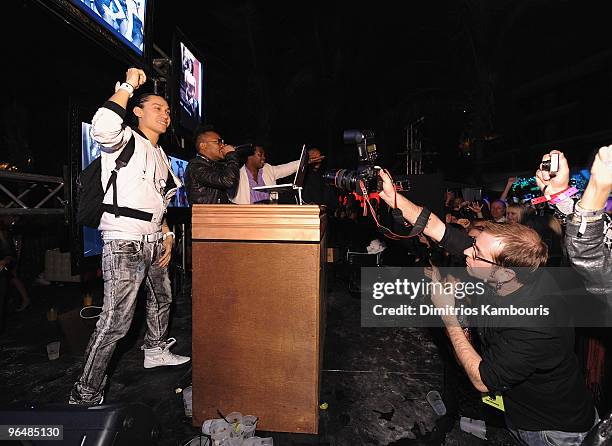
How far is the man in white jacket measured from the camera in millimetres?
4703

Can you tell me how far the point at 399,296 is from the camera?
5.93 metres

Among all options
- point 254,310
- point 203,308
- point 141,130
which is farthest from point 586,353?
point 141,130

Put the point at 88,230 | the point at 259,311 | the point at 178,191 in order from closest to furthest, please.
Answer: the point at 259,311, the point at 88,230, the point at 178,191

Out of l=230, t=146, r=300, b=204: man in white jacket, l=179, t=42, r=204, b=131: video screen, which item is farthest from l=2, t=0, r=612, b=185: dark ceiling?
l=230, t=146, r=300, b=204: man in white jacket

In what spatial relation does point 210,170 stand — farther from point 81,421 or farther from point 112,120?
point 81,421

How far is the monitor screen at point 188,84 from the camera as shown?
18.4 ft

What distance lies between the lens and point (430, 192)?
524 cm

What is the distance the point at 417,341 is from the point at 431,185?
8.03 ft

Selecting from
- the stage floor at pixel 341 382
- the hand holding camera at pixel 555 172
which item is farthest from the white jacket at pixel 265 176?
the hand holding camera at pixel 555 172

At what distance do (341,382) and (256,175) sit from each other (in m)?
3.03

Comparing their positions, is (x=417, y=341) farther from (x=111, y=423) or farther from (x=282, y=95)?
(x=282, y=95)

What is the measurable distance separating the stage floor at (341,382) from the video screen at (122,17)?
10.6ft

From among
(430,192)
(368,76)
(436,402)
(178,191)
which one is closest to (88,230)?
(178,191)

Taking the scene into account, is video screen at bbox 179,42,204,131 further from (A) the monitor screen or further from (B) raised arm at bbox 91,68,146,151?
(B) raised arm at bbox 91,68,146,151
